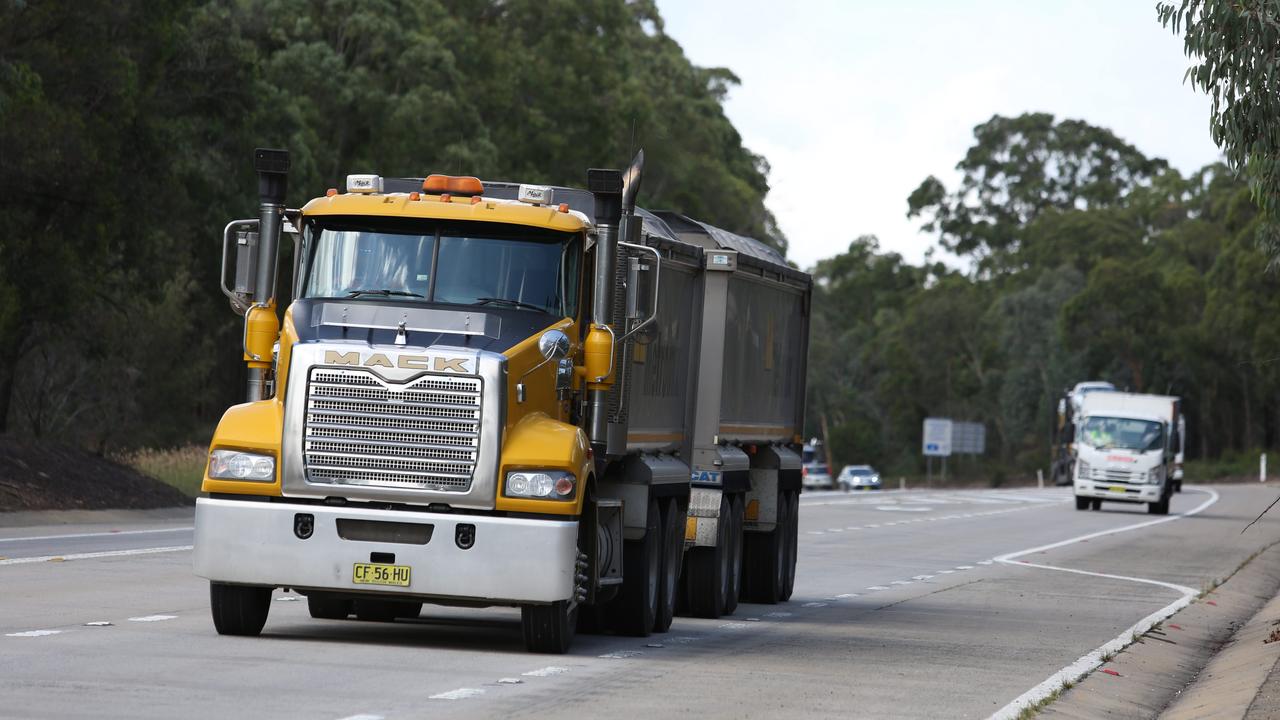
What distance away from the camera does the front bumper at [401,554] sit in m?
13.1

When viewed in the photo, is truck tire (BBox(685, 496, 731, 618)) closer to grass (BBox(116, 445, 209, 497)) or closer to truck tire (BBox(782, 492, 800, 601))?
truck tire (BBox(782, 492, 800, 601))

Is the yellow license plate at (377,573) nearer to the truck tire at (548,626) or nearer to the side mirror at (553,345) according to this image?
the truck tire at (548,626)

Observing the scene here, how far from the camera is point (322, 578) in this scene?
522 inches

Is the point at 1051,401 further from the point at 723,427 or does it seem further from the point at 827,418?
the point at 723,427

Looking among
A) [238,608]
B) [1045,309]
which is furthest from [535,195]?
[1045,309]

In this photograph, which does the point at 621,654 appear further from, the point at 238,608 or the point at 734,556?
the point at 734,556

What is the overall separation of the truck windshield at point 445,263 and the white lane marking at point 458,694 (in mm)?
3160

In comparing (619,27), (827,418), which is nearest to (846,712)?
(619,27)

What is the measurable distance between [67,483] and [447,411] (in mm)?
22471

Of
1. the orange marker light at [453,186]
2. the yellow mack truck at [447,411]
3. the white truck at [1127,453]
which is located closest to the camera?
the yellow mack truck at [447,411]

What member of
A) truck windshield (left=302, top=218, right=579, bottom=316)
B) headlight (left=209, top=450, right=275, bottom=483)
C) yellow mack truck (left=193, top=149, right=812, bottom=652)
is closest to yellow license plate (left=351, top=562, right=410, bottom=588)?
yellow mack truck (left=193, top=149, right=812, bottom=652)

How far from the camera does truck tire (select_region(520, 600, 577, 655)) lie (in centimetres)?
1372

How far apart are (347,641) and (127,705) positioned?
3.98 metres

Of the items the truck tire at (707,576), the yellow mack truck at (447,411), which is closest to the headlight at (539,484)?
the yellow mack truck at (447,411)
